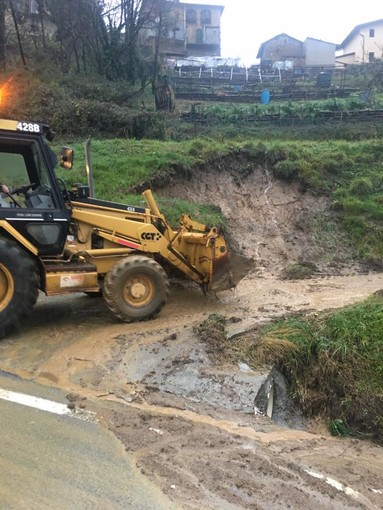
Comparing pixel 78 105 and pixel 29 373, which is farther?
pixel 78 105

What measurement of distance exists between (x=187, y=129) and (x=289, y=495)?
18849mm

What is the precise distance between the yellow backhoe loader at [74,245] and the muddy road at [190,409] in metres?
0.51

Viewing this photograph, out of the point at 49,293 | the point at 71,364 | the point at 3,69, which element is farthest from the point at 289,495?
the point at 3,69

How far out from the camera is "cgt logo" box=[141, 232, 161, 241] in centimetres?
791

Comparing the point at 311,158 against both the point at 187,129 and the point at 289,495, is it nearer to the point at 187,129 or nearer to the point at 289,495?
the point at 187,129

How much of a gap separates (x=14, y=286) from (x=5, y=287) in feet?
0.50

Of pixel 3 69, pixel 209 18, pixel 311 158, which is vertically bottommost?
pixel 311 158

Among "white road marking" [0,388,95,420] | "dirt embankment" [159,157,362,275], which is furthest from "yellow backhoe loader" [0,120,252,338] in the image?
"dirt embankment" [159,157,362,275]

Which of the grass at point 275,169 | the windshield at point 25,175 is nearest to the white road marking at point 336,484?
the windshield at point 25,175

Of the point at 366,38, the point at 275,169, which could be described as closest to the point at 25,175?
the point at 275,169

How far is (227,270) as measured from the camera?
8.32 meters

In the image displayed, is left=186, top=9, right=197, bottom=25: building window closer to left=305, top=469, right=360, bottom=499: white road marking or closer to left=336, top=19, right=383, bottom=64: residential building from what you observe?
left=336, top=19, right=383, bottom=64: residential building

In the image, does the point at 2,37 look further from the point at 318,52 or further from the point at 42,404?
the point at 318,52

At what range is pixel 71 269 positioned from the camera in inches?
286
